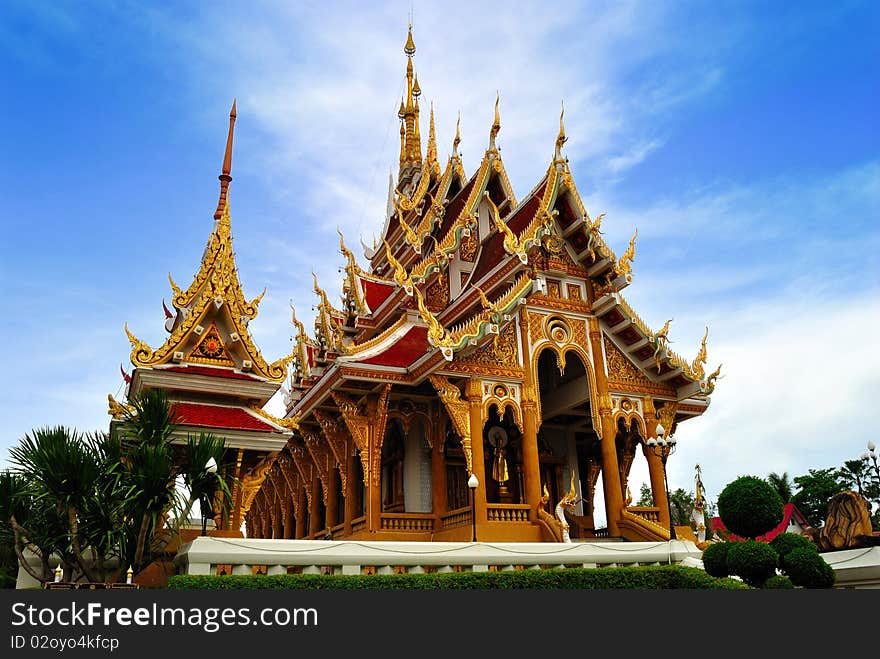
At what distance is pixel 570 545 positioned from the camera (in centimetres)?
1181

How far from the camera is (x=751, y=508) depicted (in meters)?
10.9

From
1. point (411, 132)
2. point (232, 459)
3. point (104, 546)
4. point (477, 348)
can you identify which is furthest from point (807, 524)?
point (104, 546)

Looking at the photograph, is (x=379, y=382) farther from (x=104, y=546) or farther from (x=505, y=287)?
A: (x=104, y=546)

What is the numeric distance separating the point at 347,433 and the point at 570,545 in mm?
7473

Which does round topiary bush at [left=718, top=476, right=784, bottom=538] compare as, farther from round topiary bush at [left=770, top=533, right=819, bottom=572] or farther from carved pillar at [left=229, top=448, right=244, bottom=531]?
carved pillar at [left=229, top=448, right=244, bottom=531]

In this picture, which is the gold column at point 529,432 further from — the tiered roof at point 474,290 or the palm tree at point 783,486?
the palm tree at point 783,486

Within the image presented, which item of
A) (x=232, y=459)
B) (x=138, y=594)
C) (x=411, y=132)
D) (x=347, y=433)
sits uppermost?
(x=411, y=132)

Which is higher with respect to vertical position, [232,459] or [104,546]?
[232,459]

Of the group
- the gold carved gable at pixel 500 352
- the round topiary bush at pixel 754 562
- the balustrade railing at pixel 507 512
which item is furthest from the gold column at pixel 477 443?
the round topiary bush at pixel 754 562

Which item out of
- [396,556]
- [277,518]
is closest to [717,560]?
[396,556]

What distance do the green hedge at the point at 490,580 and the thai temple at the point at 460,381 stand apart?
251 centimetres

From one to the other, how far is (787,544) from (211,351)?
9213 mm

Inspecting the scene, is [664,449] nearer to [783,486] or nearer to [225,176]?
[225,176]

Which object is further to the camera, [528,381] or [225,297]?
[528,381]
